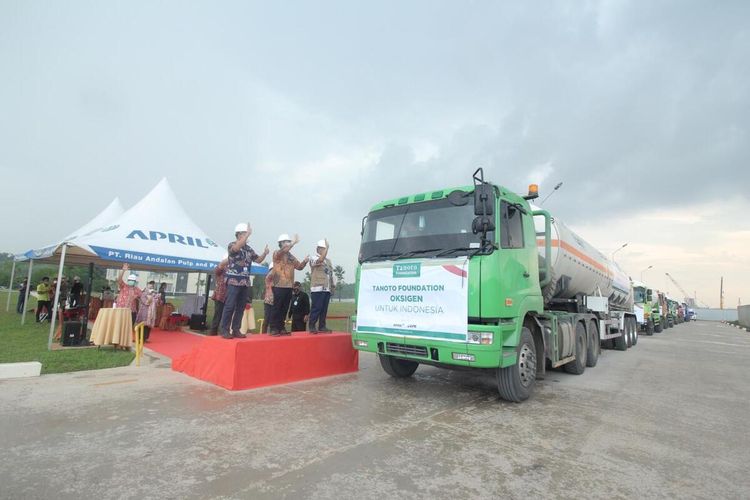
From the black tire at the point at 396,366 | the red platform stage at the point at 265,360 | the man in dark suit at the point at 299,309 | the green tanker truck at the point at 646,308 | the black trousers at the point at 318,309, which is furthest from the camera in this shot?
the green tanker truck at the point at 646,308

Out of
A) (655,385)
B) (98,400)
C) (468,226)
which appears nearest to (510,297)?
(468,226)

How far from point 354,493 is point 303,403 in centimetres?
224

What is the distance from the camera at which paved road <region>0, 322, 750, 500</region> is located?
2.79 m

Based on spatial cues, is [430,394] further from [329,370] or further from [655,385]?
[655,385]

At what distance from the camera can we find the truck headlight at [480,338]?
445cm

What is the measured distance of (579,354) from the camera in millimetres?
7863

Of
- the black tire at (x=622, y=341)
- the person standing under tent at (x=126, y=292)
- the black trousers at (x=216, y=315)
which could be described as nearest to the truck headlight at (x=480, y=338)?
the black trousers at (x=216, y=315)

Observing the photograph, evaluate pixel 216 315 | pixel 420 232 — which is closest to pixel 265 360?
pixel 420 232

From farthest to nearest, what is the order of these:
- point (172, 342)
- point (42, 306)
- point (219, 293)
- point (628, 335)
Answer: point (42, 306) → point (628, 335) → point (172, 342) → point (219, 293)

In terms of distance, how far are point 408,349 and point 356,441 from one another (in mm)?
1631

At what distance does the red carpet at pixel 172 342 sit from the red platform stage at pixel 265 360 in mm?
1578

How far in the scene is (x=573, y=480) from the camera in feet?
9.85

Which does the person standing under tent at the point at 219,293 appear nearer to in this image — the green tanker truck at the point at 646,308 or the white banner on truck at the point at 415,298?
the white banner on truck at the point at 415,298

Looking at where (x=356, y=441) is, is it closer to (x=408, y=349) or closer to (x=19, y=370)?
(x=408, y=349)
